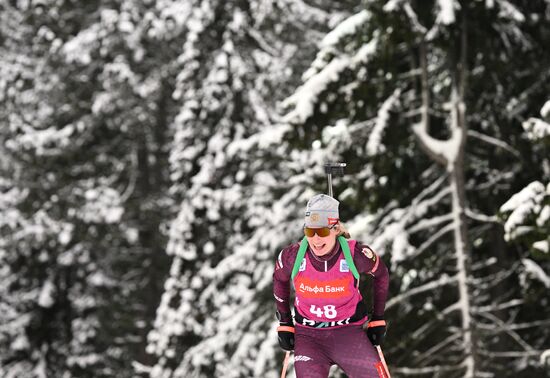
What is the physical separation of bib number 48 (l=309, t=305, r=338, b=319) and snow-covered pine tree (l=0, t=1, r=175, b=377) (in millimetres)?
14407

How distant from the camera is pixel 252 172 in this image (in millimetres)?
17141

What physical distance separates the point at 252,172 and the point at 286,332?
1138cm

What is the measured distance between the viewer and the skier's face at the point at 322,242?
17.9 feet

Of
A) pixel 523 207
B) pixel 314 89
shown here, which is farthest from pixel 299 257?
pixel 314 89

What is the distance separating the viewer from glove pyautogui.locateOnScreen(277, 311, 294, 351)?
19.2 feet

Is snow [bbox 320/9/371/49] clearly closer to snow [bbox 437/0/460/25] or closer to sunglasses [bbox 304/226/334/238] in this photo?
snow [bbox 437/0/460/25]

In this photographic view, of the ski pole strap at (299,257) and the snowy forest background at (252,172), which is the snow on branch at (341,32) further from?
the ski pole strap at (299,257)

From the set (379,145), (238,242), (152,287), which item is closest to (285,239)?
(238,242)

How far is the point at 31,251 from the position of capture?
20891mm

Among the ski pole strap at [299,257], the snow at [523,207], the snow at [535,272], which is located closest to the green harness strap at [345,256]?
the ski pole strap at [299,257]

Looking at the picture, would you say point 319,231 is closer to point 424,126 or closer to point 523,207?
point 523,207

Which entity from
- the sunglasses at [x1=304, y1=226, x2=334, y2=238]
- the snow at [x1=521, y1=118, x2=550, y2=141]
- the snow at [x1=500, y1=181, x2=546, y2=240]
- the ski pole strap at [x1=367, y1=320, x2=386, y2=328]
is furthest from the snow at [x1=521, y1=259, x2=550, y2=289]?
the sunglasses at [x1=304, y1=226, x2=334, y2=238]

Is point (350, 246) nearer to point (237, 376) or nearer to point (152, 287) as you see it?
point (237, 376)

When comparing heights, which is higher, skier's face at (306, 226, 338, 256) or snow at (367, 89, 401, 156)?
snow at (367, 89, 401, 156)
